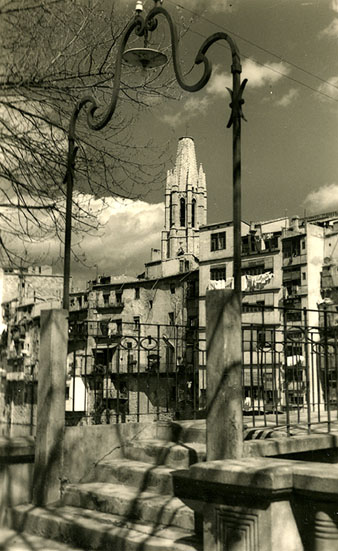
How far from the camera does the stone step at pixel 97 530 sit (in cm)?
463

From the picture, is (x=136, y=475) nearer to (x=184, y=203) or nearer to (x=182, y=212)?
(x=184, y=203)

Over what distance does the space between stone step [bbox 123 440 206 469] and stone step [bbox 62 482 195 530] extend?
0.45m

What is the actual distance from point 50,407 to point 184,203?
345 feet

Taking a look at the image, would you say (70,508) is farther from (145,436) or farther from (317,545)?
(317,545)

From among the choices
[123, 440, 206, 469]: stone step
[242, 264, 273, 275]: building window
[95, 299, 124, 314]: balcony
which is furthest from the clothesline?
[123, 440, 206, 469]: stone step

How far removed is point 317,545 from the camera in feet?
12.1

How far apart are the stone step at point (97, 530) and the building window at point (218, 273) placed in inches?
1945

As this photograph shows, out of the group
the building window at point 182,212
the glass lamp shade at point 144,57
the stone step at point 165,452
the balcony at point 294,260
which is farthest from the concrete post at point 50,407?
the building window at point 182,212

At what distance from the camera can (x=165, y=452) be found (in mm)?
6133

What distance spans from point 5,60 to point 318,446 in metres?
5.65

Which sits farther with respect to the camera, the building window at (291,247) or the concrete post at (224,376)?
the building window at (291,247)

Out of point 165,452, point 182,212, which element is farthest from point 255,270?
point 182,212

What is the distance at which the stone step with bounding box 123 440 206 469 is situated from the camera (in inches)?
230

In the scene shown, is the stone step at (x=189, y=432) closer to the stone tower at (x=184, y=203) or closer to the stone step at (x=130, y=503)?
the stone step at (x=130, y=503)
